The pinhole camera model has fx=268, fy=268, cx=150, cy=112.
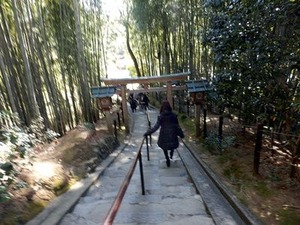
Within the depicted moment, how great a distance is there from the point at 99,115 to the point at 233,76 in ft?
26.7

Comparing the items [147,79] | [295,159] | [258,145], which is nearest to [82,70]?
[147,79]

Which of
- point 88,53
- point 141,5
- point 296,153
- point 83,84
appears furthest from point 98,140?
point 141,5

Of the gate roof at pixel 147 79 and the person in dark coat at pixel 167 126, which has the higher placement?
the gate roof at pixel 147 79

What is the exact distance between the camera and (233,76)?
15.6 feet

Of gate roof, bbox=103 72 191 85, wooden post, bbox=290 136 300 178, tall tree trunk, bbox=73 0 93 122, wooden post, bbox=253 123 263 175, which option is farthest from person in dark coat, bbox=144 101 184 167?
gate roof, bbox=103 72 191 85

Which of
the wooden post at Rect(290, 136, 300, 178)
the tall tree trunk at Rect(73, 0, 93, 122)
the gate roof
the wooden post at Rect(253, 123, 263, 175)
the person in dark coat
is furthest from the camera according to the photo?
the gate roof

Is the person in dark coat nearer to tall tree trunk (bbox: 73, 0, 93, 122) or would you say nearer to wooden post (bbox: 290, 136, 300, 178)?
wooden post (bbox: 290, 136, 300, 178)

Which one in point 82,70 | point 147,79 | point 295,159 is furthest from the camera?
point 147,79

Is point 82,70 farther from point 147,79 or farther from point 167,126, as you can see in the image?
point 167,126

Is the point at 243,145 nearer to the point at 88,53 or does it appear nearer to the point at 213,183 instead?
the point at 213,183

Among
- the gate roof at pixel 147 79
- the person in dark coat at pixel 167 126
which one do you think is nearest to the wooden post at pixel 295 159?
the person in dark coat at pixel 167 126

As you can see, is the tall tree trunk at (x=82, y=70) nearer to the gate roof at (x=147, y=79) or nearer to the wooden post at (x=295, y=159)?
the gate roof at (x=147, y=79)

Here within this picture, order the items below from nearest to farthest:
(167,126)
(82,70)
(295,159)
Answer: (295,159) → (167,126) → (82,70)

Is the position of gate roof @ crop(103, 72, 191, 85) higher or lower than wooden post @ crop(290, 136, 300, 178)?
higher
